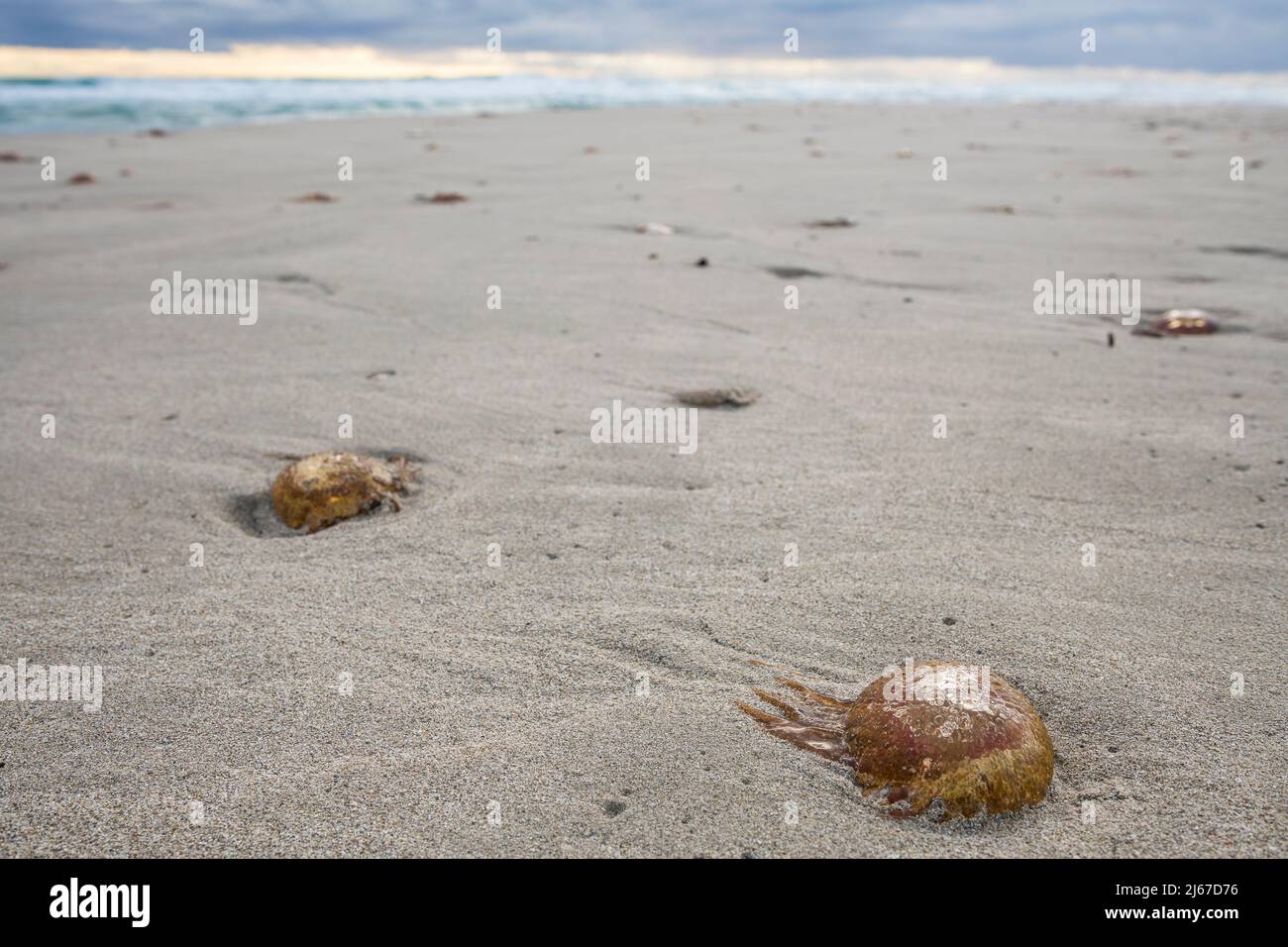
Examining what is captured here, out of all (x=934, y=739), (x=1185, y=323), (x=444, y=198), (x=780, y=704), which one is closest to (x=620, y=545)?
(x=780, y=704)

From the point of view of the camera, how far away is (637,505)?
2426 mm

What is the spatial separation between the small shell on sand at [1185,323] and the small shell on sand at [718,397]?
1.83m

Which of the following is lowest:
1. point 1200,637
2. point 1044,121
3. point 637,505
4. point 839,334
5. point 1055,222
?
point 1200,637

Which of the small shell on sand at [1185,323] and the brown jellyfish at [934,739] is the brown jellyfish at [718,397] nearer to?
the brown jellyfish at [934,739]

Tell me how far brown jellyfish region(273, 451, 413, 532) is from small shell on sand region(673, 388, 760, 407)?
1003 millimetres

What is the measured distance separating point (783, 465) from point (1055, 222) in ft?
13.6

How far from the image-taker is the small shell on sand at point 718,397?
3074 millimetres

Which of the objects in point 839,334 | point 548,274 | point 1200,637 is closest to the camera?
point 1200,637

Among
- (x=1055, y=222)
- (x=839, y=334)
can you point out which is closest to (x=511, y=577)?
(x=839, y=334)

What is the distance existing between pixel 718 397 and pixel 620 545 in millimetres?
989

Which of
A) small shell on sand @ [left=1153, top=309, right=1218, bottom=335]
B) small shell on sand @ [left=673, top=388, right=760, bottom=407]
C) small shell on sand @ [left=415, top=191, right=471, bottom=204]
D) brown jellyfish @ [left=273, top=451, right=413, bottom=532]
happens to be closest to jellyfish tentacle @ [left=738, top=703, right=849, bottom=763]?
brown jellyfish @ [left=273, top=451, right=413, bottom=532]

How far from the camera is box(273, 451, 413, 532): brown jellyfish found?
236 centimetres

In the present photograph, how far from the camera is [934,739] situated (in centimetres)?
153

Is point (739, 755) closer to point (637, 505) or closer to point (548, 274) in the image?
point (637, 505)
